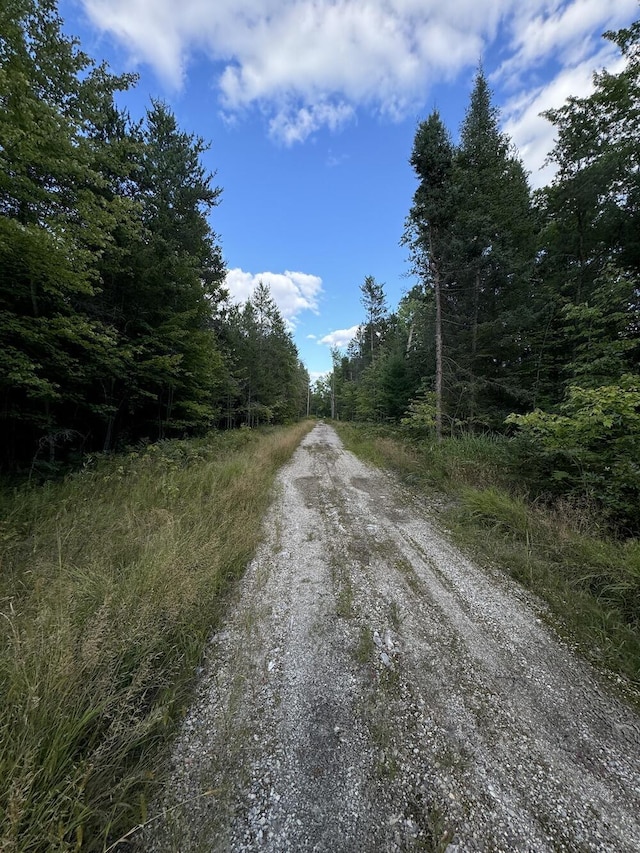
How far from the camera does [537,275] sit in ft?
34.1

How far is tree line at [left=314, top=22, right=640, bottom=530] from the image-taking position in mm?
5344

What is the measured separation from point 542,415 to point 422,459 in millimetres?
3623

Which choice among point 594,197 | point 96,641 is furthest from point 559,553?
point 594,197

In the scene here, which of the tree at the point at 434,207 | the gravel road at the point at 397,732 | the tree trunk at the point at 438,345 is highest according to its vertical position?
the tree at the point at 434,207

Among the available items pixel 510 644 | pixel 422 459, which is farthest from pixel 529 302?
pixel 510 644

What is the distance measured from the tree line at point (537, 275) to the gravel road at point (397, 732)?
3.41 metres

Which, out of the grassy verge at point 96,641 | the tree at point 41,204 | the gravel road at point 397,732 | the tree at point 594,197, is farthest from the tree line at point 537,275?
the tree at point 41,204

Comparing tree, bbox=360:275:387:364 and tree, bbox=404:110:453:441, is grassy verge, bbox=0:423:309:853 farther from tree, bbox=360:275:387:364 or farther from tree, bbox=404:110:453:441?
tree, bbox=360:275:387:364

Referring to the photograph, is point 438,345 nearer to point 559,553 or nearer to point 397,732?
point 559,553

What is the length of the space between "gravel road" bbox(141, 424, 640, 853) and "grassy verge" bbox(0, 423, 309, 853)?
0.24 m

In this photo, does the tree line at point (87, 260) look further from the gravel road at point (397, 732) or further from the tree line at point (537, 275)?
the tree line at point (537, 275)

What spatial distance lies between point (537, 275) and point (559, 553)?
11058 millimetres

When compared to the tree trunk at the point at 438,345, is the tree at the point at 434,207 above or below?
above

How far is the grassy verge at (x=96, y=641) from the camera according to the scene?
1.25 m
